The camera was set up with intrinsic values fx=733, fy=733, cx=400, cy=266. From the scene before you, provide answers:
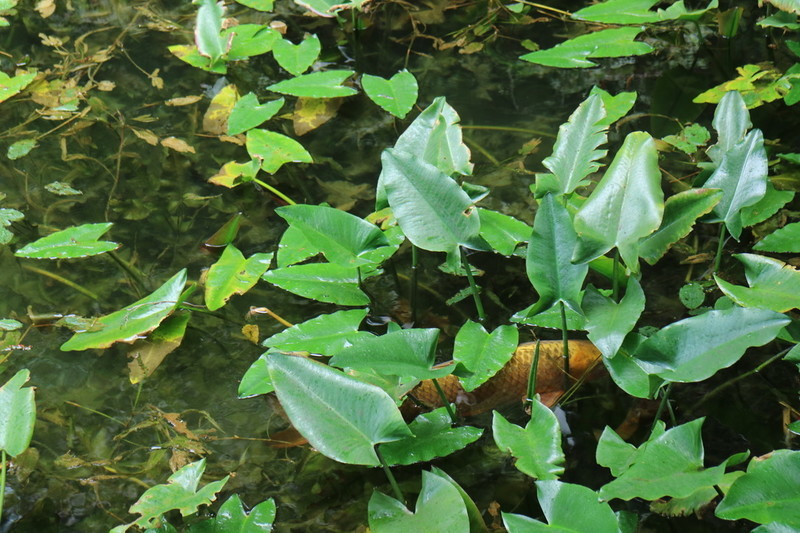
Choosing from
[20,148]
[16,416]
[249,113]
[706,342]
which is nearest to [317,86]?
[249,113]

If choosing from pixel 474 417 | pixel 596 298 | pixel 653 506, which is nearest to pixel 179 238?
pixel 474 417

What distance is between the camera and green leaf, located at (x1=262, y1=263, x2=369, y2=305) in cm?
139

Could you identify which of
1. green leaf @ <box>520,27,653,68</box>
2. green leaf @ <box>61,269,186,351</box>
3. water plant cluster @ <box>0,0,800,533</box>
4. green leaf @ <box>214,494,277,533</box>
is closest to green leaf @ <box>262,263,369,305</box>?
water plant cluster @ <box>0,0,800,533</box>

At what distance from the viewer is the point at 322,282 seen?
4.63ft

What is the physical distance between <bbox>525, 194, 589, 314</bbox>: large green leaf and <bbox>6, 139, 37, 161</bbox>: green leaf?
1442 mm

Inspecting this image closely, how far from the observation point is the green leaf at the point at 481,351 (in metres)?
1.15

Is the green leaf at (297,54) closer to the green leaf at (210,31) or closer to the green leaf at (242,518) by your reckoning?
the green leaf at (210,31)

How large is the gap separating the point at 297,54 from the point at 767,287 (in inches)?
55.8

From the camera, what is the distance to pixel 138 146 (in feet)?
6.37

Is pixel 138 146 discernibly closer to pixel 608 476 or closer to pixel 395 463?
pixel 395 463

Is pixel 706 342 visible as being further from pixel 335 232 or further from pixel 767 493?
pixel 335 232

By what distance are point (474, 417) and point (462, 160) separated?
0.47m

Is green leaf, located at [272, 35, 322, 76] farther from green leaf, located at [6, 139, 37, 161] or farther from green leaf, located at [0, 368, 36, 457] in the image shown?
green leaf, located at [0, 368, 36, 457]

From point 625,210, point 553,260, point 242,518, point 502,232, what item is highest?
point 625,210
